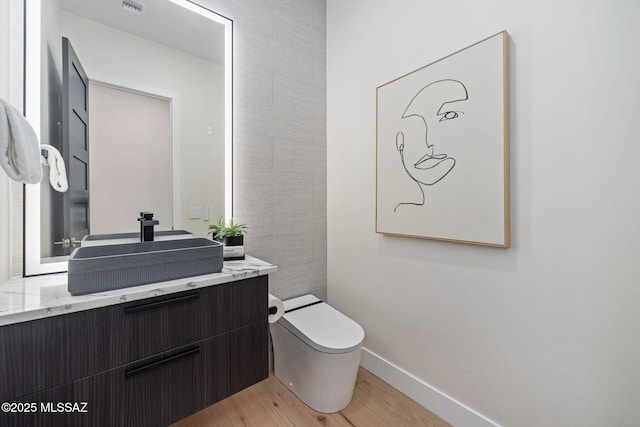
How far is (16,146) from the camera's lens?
0.77 meters

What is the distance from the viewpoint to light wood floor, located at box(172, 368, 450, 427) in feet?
4.59

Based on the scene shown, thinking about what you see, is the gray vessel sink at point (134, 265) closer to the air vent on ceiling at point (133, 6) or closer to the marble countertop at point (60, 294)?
the marble countertop at point (60, 294)

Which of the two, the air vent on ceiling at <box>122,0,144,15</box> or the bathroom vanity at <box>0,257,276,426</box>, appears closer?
the bathroom vanity at <box>0,257,276,426</box>

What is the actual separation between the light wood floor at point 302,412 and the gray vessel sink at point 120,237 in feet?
3.13

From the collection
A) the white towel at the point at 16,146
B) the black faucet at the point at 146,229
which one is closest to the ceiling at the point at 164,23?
the white towel at the point at 16,146

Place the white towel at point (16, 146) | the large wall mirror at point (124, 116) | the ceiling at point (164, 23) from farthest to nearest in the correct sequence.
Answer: the ceiling at point (164, 23) → the large wall mirror at point (124, 116) → the white towel at point (16, 146)

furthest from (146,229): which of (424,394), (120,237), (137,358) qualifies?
(424,394)

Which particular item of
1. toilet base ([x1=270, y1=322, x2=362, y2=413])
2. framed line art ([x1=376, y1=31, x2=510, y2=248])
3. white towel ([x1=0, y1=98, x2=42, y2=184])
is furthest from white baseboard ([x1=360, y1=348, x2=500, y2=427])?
white towel ([x1=0, y1=98, x2=42, y2=184])

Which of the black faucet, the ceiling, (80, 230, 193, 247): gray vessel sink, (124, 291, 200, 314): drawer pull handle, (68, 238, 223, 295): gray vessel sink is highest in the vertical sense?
the ceiling

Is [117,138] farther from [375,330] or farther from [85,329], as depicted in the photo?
[375,330]

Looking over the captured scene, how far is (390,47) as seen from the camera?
64.1 inches

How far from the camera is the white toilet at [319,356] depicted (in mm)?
1395

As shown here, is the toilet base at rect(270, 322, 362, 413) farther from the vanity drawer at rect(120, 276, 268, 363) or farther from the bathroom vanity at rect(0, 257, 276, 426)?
the vanity drawer at rect(120, 276, 268, 363)

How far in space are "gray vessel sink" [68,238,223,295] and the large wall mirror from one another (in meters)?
0.24
